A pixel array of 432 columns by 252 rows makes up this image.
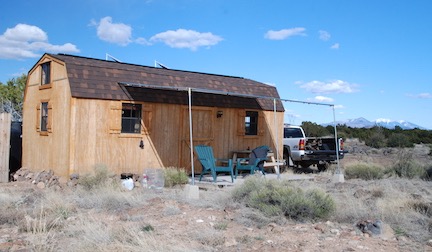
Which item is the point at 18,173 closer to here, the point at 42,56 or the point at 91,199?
the point at 42,56

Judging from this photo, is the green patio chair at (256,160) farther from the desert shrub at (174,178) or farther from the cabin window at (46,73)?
the cabin window at (46,73)

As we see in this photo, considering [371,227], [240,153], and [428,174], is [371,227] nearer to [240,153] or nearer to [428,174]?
[428,174]

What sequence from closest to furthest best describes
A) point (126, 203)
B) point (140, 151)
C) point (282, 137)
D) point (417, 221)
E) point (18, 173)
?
point (417, 221) → point (126, 203) → point (140, 151) → point (18, 173) → point (282, 137)

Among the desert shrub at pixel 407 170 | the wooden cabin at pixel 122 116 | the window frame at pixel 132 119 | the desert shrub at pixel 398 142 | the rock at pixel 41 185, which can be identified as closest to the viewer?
the wooden cabin at pixel 122 116

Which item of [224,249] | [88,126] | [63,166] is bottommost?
[224,249]

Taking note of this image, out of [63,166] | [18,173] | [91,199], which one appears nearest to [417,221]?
[91,199]

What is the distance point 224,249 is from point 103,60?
987cm

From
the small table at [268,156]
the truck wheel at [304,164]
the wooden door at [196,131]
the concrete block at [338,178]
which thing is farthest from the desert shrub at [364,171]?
the wooden door at [196,131]

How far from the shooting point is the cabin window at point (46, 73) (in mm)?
13408

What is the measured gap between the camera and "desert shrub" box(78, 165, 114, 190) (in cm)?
1122

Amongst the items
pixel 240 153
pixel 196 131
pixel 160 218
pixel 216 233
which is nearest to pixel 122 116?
pixel 196 131

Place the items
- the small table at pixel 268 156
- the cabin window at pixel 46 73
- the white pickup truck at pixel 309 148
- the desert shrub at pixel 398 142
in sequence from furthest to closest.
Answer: the desert shrub at pixel 398 142
the white pickup truck at pixel 309 148
the small table at pixel 268 156
the cabin window at pixel 46 73

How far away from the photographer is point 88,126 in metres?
12.1

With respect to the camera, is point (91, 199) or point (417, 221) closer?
point (417, 221)
